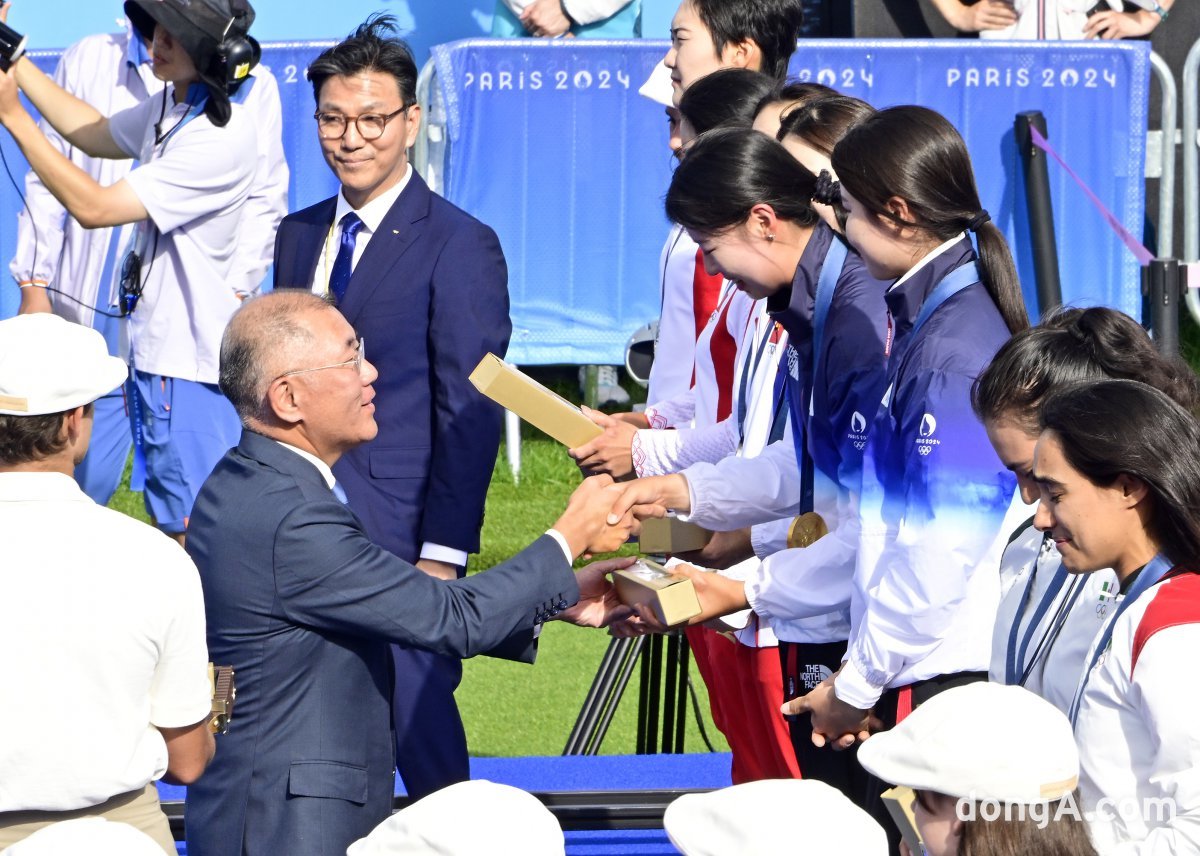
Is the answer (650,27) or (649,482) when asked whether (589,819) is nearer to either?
(649,482)

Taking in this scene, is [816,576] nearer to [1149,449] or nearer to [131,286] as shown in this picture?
[1149,449]

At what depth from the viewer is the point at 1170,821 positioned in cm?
218

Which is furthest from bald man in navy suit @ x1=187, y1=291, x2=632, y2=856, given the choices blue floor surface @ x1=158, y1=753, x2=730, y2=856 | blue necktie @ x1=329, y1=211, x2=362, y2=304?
blue floor surface @ x1=158, y1=753, x2=730, y2=856

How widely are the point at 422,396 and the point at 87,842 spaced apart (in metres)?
2.34

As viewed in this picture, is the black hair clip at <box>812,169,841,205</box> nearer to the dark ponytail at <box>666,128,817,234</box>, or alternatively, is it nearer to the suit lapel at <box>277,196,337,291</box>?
the dark ponytail at <box>666,128,817,234</box>

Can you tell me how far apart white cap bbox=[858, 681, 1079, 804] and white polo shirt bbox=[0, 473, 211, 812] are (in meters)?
1.27

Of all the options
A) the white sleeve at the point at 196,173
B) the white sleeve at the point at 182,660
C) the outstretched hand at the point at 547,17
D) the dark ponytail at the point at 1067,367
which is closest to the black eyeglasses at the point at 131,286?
the white sleeve at the point at 196,173

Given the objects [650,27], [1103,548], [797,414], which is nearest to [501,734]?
[797,414]

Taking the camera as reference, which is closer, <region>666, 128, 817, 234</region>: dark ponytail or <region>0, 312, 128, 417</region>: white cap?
<region>0, 312, 128, 417</region>: white cap

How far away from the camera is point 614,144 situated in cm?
760

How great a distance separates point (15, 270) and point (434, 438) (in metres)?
2.42

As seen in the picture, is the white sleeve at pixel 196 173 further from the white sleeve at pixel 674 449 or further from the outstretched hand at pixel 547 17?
the outstretched hand at pixel 547 17

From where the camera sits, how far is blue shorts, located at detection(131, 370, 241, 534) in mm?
5094

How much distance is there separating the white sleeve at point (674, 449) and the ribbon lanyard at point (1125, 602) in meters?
1.71
